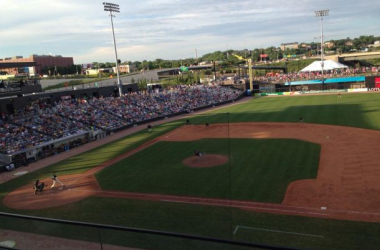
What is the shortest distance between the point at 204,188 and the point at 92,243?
43.0ft

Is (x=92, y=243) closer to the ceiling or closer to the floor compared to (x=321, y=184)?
closer to the ceiling

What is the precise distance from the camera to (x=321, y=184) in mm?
20172

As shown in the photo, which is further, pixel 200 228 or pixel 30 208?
pixel 30 208

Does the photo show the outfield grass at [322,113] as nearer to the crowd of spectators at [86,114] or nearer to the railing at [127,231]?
the crowd of spectators at [86,114]

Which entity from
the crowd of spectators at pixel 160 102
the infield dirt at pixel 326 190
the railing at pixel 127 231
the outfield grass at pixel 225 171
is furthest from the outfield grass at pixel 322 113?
the railing at pixel 127 231

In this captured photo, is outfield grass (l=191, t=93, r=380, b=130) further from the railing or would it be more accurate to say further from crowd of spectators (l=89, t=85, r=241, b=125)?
the railing

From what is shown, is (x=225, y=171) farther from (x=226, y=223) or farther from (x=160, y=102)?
(x=160, y=102)

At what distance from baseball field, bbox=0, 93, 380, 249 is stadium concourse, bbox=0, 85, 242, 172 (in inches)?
220

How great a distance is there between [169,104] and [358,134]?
3698 centimetres

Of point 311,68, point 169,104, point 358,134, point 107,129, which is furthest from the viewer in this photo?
point 311,68

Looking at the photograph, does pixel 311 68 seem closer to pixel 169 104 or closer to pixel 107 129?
pixel 169 104

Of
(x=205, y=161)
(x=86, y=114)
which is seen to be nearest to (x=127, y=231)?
(x=205, y=161)

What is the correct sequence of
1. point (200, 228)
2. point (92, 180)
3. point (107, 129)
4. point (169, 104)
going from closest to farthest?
point (200, 228), point (92, 180), point (107, 129), point (169, 104)

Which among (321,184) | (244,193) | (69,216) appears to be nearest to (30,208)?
(69,216)
